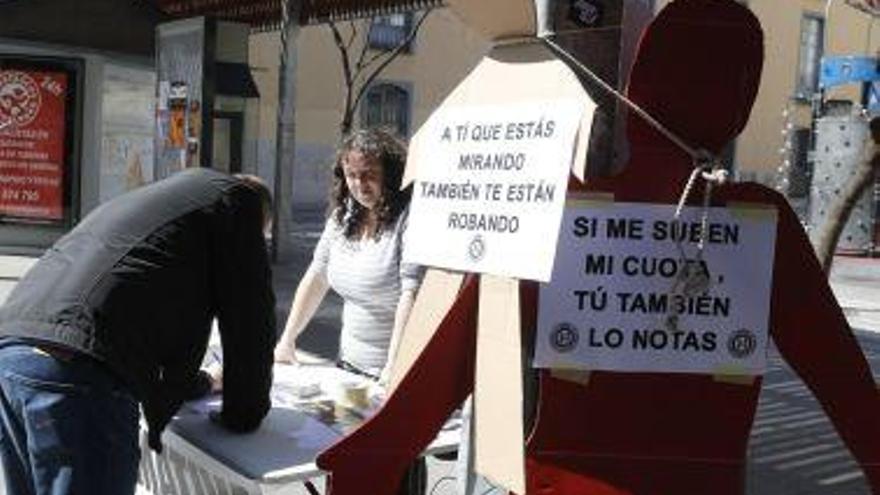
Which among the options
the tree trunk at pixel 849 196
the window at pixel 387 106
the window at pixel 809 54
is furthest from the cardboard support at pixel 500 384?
the window at pixel 809 54

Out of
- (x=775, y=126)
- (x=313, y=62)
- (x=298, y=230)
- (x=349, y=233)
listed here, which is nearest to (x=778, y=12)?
(x=775, y=126)

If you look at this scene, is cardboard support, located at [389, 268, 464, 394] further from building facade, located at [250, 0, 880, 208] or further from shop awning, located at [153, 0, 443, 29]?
building facade, located at [250, 0, 880, 208]

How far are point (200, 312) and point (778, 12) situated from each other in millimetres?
35181

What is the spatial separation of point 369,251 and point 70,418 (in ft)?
4.52

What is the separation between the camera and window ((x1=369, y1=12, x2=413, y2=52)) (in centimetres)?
2864

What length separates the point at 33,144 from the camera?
45.6 feet

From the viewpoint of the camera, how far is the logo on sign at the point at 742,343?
2322 millimetres

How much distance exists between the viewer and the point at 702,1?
2240 millimetres

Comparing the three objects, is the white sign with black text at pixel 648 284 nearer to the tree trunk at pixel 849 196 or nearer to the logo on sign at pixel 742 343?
the logo on sign at pixel 742 343

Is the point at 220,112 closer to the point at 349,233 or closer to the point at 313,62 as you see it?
the point at 349,233

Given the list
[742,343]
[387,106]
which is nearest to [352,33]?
[387,106]

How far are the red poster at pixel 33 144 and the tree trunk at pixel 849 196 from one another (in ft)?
39.2

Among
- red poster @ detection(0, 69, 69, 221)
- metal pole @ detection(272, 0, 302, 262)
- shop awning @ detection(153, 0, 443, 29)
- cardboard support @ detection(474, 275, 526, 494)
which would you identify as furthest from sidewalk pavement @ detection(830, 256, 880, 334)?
cardboard support @ detection(474, 275, 526, 494)

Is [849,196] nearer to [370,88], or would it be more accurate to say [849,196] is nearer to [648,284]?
[648,284]
